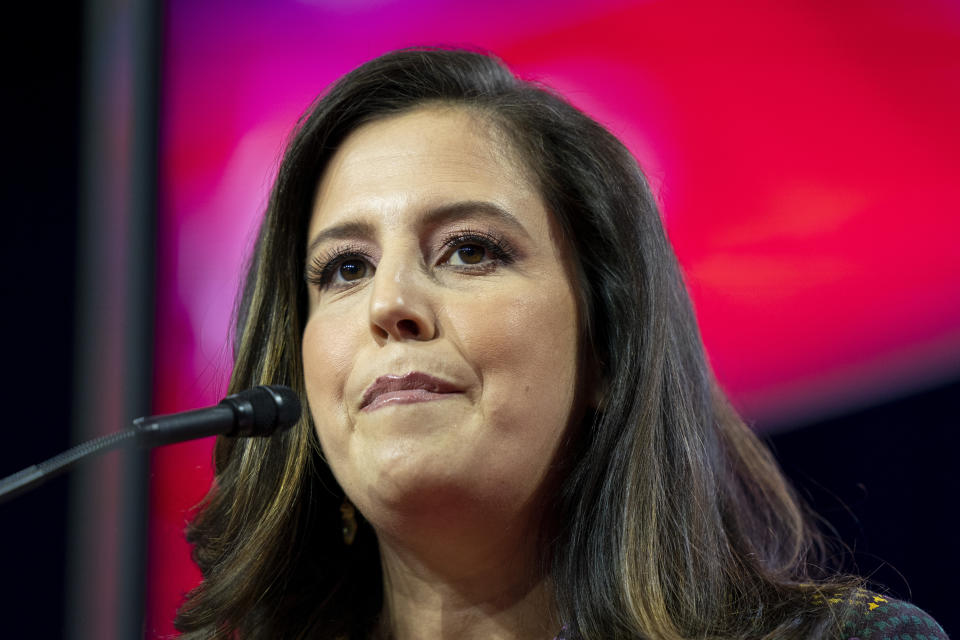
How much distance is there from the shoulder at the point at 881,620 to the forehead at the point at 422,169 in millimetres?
812

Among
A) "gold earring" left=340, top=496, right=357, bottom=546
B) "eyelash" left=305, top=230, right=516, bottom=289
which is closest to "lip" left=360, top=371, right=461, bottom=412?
"eyelash" left=305, top=230, right=516, bottom=289

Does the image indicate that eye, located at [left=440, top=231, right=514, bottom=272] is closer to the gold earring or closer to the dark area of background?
the gold earring

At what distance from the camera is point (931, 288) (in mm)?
2066

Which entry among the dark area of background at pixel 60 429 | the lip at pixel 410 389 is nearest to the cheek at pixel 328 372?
the lip at pixel 410 389

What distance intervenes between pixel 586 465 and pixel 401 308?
1.45ft

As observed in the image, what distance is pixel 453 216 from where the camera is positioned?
1.74 metres

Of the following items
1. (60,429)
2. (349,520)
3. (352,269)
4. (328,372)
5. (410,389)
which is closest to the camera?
(410,389)

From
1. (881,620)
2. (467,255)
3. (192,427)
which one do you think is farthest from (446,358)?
(881,620)

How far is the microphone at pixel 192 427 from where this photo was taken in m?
1.09

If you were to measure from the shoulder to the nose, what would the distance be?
2.56 ft

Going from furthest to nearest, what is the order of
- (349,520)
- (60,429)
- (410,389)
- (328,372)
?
(60,429) → (349,520) → (328,372) → (410,389)

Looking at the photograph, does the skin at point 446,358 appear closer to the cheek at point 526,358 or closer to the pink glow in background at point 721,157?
the cheek at point 526,358

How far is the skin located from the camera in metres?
1.58

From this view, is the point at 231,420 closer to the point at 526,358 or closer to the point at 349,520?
the point at 526,358
